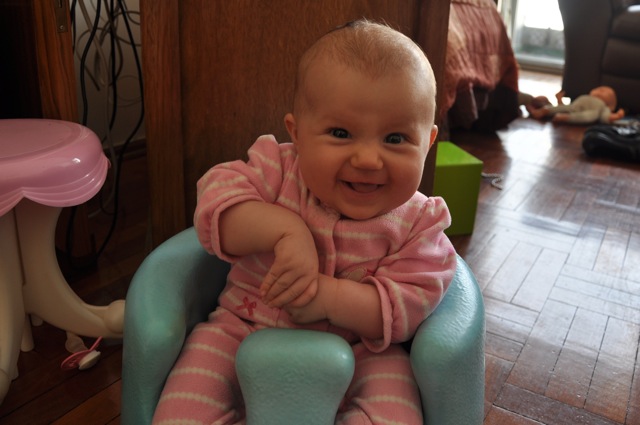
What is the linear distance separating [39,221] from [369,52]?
0.63 meters

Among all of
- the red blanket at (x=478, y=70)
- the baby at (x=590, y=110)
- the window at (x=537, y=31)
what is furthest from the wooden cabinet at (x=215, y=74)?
the window at (x=537, y=31)

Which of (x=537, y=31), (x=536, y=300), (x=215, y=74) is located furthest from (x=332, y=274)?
(x=537, y=31)

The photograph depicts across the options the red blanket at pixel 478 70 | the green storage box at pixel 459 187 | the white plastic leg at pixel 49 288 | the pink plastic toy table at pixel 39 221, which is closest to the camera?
the pink plastic toy table at pixel 39 221

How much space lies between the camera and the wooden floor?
108 cm

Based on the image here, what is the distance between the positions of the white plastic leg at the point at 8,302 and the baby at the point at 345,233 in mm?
367

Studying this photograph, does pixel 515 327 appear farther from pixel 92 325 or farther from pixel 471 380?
pixel 92 325

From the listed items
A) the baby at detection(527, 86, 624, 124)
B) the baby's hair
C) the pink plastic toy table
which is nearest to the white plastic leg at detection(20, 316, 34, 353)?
the pink plastic toy table

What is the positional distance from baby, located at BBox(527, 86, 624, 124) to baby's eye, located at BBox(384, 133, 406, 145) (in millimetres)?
2519

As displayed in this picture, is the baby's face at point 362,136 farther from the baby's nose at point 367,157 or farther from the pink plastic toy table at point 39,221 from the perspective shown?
the pink plastic toy table at point 39,221

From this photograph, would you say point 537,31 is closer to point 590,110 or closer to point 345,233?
point 590,110

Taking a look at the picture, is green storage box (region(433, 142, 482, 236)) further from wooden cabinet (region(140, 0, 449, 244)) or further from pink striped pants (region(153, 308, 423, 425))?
pink striped pants (region(153, 308, 423, 425))

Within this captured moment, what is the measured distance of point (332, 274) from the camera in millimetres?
825

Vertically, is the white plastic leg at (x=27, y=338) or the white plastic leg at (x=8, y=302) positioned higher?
the white plastic leg at (x=8, y=302)

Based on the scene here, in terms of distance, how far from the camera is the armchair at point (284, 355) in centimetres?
68
